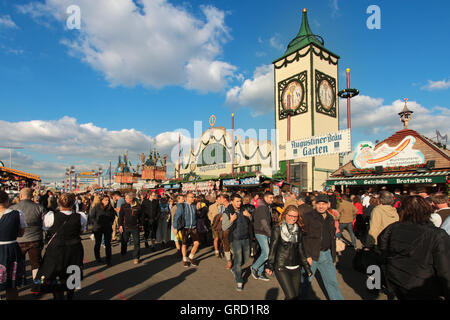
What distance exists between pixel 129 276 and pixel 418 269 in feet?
18.2

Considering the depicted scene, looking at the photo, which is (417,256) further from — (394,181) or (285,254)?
(394,181)

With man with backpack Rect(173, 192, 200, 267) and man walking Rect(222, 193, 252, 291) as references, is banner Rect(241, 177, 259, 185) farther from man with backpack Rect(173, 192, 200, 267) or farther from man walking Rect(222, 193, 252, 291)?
man walking Rect(222, 193, 252, 291)

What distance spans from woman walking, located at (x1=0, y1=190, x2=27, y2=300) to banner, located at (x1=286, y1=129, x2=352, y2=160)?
61.7 ft

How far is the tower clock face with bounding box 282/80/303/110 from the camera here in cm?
3086

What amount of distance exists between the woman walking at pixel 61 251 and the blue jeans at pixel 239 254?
2815 mm

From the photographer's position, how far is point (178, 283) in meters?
5.36

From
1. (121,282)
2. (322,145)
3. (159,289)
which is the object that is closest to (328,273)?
(159,289)

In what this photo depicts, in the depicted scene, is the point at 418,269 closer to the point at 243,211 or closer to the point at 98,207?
the point at 243,211

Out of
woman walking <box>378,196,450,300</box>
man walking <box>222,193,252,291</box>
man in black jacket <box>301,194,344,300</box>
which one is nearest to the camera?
woman walking <box>378,196,450,300</box>

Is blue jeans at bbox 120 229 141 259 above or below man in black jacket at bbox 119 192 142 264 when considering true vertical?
below

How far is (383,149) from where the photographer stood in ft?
62.8

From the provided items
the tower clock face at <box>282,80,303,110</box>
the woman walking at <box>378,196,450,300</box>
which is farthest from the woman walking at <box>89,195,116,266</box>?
the tower clock face at <box>282,80,303,110</box>

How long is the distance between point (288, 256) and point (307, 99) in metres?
28.9

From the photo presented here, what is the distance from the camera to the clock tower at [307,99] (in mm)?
29422
